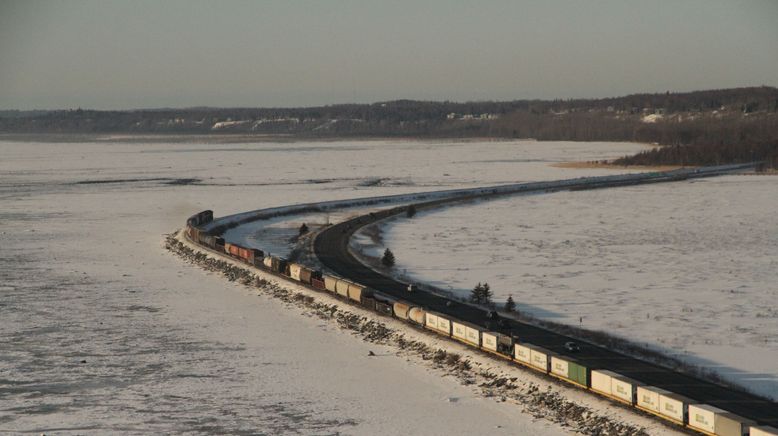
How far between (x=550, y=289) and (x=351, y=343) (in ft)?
55.4

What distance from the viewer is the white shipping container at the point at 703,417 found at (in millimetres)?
32906

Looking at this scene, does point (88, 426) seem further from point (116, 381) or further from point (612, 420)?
point (612, 420)

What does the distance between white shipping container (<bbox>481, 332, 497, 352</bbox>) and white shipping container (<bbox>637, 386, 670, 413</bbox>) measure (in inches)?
416

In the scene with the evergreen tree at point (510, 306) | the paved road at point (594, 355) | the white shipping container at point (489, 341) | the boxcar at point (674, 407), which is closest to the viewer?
the boxcar at point (674, 407)

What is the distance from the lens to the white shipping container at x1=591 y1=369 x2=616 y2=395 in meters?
38.3

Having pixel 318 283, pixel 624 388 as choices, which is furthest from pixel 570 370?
pixel 318 283

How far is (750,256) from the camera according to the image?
250 ft

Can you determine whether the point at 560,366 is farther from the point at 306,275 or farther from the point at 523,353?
the point at 306,275

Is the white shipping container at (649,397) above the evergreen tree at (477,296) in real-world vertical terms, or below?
above

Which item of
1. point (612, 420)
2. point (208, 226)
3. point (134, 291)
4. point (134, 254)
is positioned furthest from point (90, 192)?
point (612, 420)

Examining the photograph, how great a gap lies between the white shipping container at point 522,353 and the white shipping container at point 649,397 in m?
7.71

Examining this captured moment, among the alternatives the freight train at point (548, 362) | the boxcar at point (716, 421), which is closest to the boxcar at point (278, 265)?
the freight train at point (548, 362)

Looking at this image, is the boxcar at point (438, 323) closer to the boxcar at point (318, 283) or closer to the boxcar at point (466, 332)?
the boxcar at point (466, 332)

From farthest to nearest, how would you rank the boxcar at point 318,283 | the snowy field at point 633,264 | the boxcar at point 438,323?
the boxcar at point 318,283
the boxcar at point 438,323
the snowy field at point 633,264
